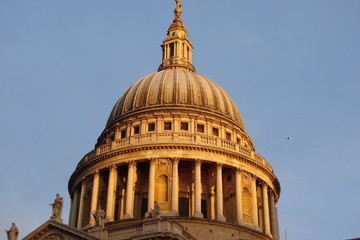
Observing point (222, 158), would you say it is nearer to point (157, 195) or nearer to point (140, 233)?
point (157, 195)

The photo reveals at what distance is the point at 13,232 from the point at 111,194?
12.5 metres

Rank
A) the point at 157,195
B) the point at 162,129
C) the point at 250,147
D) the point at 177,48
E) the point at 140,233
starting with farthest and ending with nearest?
the point at 177,48 → the point at 250,147 → the point at 162,129 → the point at 157,195 → the point at 140,233

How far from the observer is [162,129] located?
5844 centimetres

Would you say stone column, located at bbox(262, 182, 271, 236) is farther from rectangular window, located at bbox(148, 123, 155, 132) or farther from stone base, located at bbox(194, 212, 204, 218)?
rectangular window, located at bbox(148, 123, 155, 132)

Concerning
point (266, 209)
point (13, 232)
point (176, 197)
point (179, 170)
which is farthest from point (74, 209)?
point (266, 209)

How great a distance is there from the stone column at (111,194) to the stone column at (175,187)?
5.40 metres

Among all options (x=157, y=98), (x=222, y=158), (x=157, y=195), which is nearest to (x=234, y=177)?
(x=222, y=158)

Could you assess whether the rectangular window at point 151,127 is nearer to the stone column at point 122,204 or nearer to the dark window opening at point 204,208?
the stone column at point 122,204

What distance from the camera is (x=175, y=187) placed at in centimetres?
5359

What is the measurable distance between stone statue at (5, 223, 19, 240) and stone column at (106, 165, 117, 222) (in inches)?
418

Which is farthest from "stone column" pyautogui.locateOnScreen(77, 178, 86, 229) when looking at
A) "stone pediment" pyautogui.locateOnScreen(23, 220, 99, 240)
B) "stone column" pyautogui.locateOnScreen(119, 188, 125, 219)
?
"stone pediment" pyautogui.locateOnScreen(23, 220, 99, 240)

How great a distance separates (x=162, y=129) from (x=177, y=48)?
13.7 m

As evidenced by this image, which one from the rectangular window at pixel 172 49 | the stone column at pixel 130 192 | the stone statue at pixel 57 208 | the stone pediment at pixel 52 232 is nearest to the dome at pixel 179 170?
the stone column at pixel 130 192

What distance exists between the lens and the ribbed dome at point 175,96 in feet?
199
